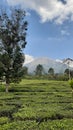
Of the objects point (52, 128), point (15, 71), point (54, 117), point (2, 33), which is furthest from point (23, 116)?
point (2, 33)

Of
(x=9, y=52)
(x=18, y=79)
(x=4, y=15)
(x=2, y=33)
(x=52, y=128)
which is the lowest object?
(x=52, y=128)

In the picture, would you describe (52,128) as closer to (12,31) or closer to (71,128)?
(71,128)

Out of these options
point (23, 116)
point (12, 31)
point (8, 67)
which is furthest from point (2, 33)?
point (23, 116)

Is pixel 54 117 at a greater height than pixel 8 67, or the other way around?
pixel 8 67

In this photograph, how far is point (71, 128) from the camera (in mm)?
16625

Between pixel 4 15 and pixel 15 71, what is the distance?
1179 cm

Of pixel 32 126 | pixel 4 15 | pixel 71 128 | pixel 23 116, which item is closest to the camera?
pixel 71 128

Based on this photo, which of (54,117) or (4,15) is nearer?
(54,117)

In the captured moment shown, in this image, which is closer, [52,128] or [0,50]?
[52,128]

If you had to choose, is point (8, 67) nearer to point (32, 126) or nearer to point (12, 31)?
point (12, 31)

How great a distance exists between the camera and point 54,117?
71.7ft

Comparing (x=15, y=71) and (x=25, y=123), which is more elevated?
(x=15, y=71)

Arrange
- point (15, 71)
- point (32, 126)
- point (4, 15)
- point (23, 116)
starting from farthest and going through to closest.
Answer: point (4, 15), point (15, 71), point (23, 116), point (32, 126)

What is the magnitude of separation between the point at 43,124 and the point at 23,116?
3.74 m
